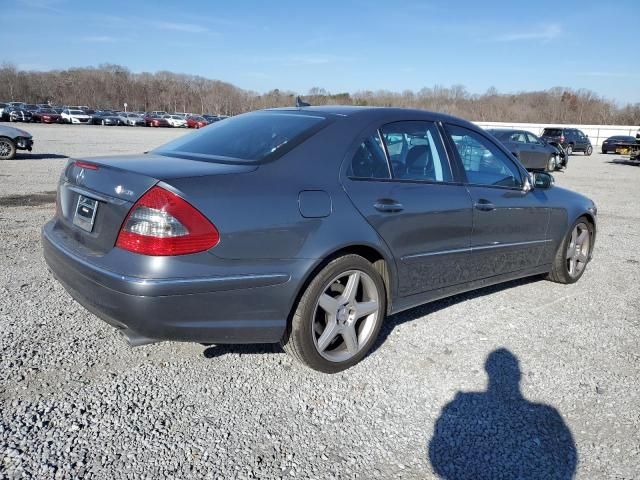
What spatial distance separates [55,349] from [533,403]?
2.96 metres

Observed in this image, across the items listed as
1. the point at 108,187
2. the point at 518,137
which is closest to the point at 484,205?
the point at 108,187

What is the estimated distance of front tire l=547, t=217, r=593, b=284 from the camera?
5.17 meters

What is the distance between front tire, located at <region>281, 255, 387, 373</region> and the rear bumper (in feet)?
0.52

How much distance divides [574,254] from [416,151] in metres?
2.66

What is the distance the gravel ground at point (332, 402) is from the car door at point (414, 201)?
21.7 inches

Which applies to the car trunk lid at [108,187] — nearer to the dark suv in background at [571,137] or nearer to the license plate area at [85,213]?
the license plate area at [85,213]

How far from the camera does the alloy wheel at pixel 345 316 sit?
3.16m

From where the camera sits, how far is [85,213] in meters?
2.93

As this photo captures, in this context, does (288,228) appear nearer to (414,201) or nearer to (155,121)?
(414,201)

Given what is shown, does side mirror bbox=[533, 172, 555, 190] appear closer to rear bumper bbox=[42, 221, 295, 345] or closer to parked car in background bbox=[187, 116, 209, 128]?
rear bumper bbox=[42, 221, 295, 345]

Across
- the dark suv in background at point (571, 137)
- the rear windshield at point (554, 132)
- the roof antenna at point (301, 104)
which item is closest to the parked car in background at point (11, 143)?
the roof antenna at point (301, 104)

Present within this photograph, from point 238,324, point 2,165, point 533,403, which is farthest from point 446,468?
point 2,165

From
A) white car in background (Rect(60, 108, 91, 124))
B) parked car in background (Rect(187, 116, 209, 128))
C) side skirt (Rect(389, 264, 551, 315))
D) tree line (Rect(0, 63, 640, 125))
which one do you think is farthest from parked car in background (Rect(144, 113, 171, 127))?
side skirt (Rect(389, 264, 551, 315))

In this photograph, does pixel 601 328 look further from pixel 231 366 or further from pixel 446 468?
pixel 231 366
